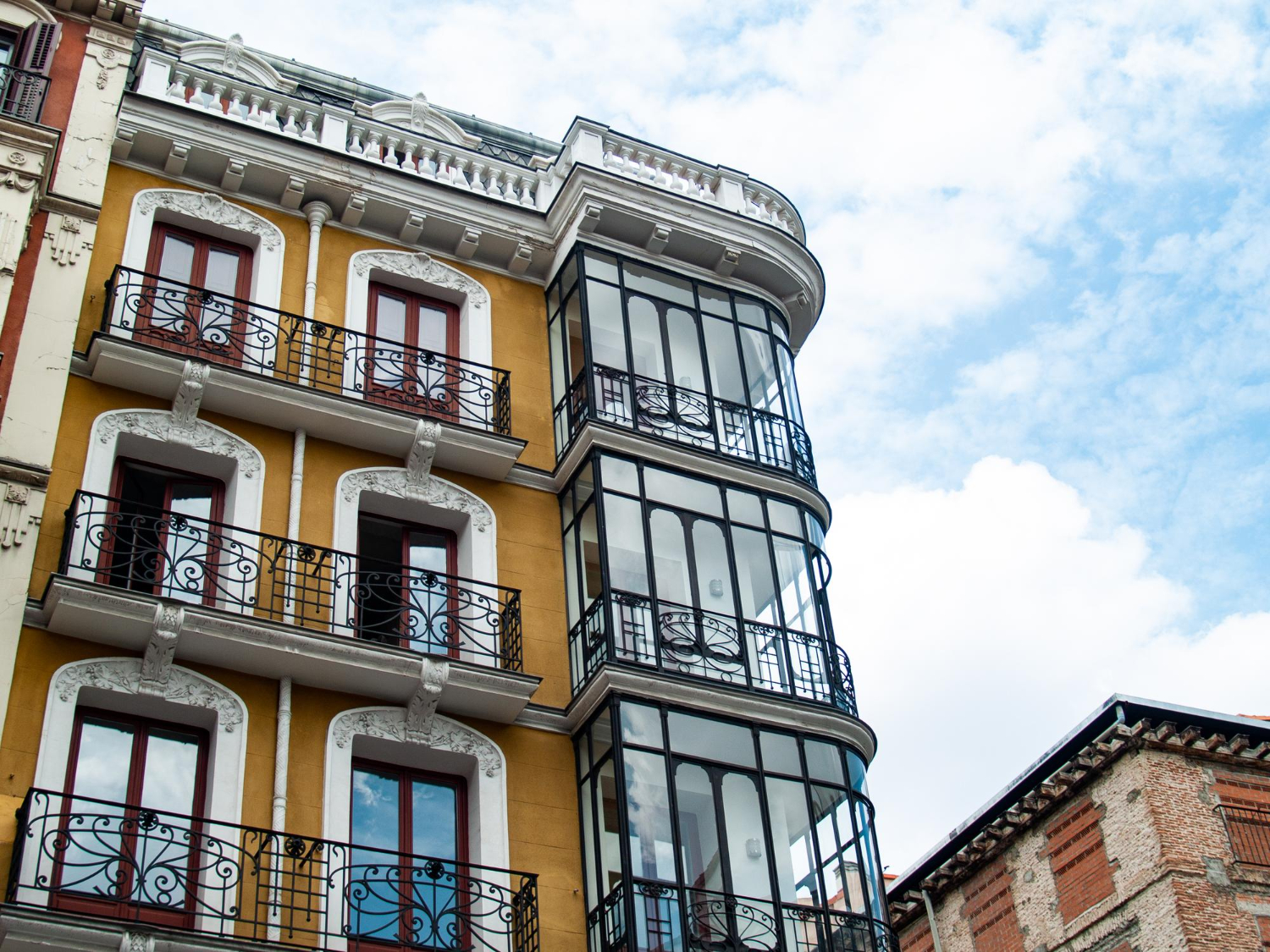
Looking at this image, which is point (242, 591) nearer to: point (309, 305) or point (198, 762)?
point (198, 762)

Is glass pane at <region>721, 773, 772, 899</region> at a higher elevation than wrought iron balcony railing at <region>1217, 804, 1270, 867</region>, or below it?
below

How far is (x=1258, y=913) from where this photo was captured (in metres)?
23.7

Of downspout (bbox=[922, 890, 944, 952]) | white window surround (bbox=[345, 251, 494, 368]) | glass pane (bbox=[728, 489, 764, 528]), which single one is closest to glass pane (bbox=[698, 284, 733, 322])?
white window surround (bbox=[345, 251, 494, 368])

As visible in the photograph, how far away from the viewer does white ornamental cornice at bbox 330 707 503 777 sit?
15578 millimetres

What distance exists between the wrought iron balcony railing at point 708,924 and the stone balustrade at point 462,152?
1030 cm

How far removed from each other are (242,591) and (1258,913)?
1698 cm

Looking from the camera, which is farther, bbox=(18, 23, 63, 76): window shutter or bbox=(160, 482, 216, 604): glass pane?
bbox=(18, 23, 63, 76): window shutter

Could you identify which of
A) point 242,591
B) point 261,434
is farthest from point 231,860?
point 261,434

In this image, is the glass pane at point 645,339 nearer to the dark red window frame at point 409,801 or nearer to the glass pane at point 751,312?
the glass pane at point 751,312

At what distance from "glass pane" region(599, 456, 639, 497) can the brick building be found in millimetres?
10907

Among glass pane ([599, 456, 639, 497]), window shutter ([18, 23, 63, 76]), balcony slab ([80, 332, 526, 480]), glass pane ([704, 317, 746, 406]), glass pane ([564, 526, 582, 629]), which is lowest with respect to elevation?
glass pane ([564, 526, 582, 629])

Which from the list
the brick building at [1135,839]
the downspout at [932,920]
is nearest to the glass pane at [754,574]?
the brick building at [1135,839]

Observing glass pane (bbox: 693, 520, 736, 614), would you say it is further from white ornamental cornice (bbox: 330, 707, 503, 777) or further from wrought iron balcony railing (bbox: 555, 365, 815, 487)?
white ornamental cornice (bbox: 330, 707, 503, 777)

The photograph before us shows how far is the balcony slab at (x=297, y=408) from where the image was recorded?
16.8 m
